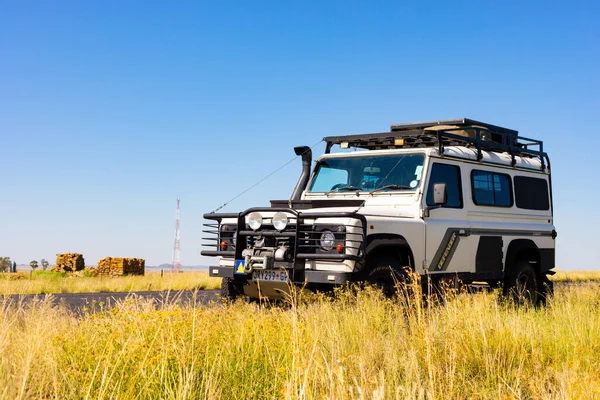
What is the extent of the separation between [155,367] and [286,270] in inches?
142

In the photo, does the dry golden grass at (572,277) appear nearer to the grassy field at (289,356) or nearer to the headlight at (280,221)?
the headlight at (280,221)

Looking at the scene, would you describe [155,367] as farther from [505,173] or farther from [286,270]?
[505,173]

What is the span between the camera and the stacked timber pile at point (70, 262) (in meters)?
34.6

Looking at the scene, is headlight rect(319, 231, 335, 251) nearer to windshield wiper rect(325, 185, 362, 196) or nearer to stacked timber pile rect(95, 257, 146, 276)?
windshield wiper rect(325, 185, 362, 196)

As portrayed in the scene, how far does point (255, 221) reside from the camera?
8594mm

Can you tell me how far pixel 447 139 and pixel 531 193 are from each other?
7.49 feet

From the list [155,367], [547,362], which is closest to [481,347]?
[547,362]

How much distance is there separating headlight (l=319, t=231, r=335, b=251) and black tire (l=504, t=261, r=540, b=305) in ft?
13.4

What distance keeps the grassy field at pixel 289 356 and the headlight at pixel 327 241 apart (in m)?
0.70

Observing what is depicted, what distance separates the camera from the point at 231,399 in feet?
15.4

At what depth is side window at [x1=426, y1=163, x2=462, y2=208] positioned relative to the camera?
30.7ft

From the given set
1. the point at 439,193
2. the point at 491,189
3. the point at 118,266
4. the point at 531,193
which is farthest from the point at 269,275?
the point at 118,266

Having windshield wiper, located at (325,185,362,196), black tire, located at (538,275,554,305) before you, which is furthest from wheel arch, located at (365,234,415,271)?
black tire, located at (538,275,554,305)

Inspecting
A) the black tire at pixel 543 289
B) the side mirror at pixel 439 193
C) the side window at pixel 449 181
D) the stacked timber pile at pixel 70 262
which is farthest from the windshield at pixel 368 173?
the stacked timber pile at pixel 70 262
